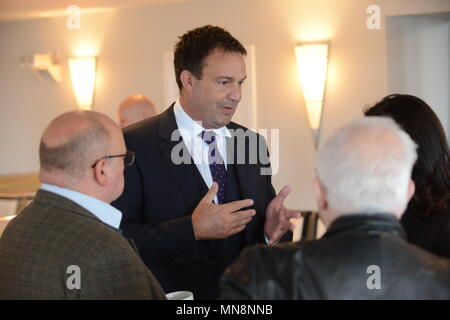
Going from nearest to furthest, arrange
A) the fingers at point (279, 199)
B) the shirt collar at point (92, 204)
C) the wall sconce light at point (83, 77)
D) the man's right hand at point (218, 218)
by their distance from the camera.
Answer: the shirt collar at point (92, 204) < the man's right hand at point (218, 218) < the fingers at point (279, 199) < the wall sconce light at point (83, 77)

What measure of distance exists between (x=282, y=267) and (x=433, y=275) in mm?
284

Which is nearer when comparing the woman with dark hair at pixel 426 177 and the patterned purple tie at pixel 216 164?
the woman with dark hair at pixel 426 177

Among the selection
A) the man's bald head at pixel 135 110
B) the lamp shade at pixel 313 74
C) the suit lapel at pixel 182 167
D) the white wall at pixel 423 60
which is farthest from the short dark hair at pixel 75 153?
the white wall at pixel 423 60

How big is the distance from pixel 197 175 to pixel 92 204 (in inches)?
27.1

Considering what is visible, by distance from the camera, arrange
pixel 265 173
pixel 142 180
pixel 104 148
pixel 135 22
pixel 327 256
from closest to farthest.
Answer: pixel 327 256 → pixel 104 148 → pixel 142 180 → pixel 265 173 → pixel 135 22

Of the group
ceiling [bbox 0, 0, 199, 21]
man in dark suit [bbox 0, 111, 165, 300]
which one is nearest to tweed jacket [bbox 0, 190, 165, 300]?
man in dark suit [bbox 0, 111, 165, 300]

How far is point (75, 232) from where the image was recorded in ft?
4.49

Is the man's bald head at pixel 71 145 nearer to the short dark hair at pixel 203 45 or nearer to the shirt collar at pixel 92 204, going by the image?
the shirt collar at pixel 92 204

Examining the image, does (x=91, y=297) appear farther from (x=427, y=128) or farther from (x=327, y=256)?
(x=427, y=128)

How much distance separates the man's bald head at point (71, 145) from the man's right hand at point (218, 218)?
0.50 metres

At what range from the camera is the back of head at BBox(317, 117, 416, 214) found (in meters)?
1.15

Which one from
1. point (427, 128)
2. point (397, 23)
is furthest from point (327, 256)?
point (397, 23)

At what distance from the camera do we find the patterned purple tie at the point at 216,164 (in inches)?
85.4

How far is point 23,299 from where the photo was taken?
1.40 meters
